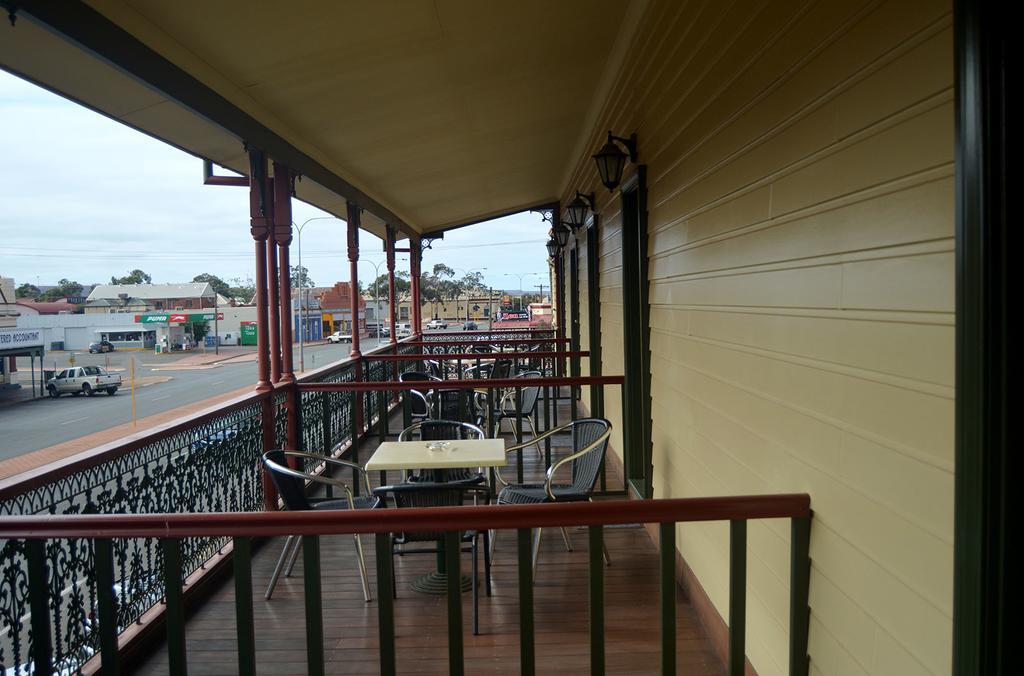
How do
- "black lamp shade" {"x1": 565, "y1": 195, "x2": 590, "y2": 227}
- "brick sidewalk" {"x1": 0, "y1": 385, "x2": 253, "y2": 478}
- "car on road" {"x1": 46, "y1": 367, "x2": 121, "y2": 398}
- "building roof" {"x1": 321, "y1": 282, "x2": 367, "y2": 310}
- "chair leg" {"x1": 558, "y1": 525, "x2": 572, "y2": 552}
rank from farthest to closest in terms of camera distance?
Result: "building roof" {"x1": 321, "y1": 282, "x2": 367, "y2": 310}, "car on road" {"x1": 46, "y1": 367, "x2": 121, "y2": 398}, "black lamp shade" {"x1": 565, "y1": 195, "x2": 590, "y2": 227}, "chair leg" {"x1": 558, "y1": 525, "x2": 572, "y2": 552}, "brick sidewalk" {"x1": 0, "y1": 385, "x2": 253, "y2": 478}

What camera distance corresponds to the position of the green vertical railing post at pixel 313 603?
66.6 inches

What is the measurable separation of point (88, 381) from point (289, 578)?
70.2ft

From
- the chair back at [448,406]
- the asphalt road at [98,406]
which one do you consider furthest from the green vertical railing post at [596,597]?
the asphalt road at [98,406]

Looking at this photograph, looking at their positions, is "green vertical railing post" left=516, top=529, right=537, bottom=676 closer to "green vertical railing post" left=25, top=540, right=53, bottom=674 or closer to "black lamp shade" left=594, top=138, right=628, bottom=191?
"green vertical railing post" left=25, top=540, right=53, bottom=674

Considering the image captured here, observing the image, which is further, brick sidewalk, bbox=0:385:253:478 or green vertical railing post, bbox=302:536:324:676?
brick sidewalk, bbox=0:385:253:478

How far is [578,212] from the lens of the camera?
7488 mm

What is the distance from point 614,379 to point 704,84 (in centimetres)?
217

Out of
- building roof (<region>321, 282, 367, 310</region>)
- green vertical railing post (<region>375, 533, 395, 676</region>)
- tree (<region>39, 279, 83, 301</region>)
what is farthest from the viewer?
building roof (<region>321, 282, 367, 310</region>)

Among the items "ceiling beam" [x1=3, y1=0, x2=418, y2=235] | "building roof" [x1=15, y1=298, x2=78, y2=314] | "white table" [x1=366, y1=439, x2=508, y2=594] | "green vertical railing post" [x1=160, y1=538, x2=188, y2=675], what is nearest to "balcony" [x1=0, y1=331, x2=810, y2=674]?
"green vertical railing post" [x1=160, y1=538, x2=188, y2=675]

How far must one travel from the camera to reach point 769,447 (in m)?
2.12

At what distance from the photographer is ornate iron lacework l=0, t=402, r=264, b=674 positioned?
225 cm

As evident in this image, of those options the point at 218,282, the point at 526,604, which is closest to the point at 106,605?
→ the point at 526,604

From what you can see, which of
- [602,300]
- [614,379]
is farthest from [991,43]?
[602,300]

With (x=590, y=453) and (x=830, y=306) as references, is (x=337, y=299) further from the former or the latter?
(x=830, y=306)
